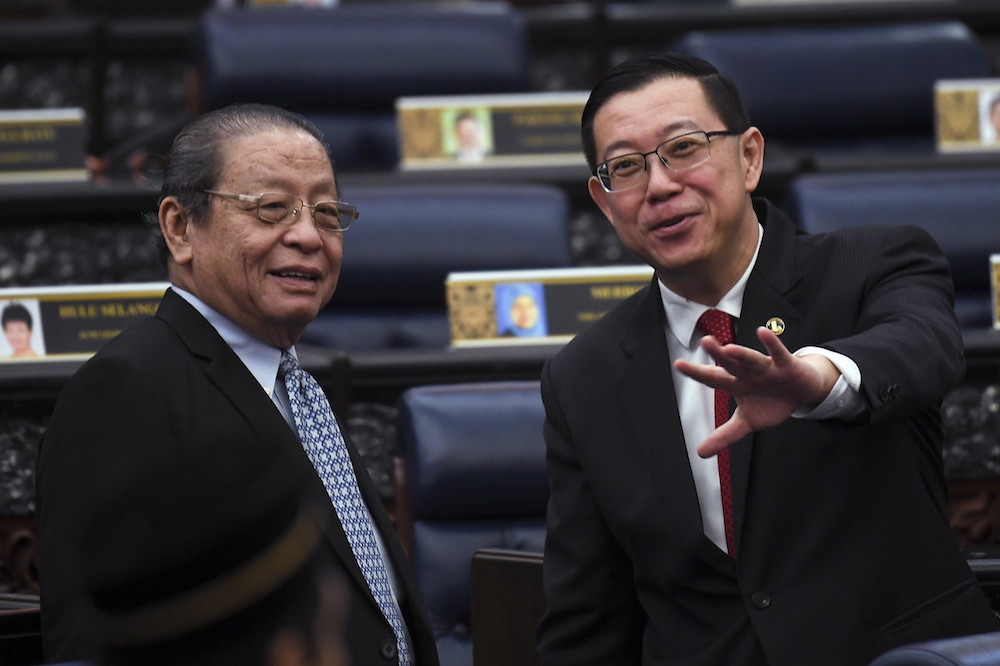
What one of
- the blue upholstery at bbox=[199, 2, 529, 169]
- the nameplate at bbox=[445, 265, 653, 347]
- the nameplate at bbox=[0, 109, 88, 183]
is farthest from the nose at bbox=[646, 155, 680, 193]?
the blue upholstery at bbox=[199, 2, 529, 169]

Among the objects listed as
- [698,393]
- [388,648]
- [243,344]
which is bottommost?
[388,648]

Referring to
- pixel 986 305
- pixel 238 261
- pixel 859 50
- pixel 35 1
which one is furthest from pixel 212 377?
pixel 35 1

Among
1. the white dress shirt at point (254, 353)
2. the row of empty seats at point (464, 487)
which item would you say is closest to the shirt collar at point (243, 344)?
the white dress shirt at point (254, 353)

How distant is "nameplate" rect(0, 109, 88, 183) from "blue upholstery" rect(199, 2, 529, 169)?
1.29 ft

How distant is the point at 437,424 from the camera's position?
2064mm

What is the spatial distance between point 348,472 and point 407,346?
136 centimetres

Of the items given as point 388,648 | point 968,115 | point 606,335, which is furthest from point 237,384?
point 968,115

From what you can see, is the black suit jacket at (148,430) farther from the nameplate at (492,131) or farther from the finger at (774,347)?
the nameplate at (492,131)

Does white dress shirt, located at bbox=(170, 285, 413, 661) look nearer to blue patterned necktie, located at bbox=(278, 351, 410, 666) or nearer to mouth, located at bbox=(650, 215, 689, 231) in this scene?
blue patterned necktie, located at bbox=(278, 351, 410, 666)

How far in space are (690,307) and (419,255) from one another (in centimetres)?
138

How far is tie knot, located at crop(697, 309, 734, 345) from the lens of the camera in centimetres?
149

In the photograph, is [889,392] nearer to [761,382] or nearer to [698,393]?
[761,382]

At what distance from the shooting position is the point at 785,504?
4.64 ft

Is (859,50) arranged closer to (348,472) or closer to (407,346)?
(407,346)
